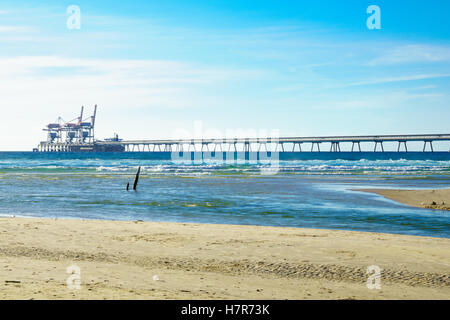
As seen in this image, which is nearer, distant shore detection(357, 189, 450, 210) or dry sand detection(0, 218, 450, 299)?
dry sand detection(0, 218, 450, 299)

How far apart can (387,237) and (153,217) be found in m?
8.64

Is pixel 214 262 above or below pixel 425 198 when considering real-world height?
above

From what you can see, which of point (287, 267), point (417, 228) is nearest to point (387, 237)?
point (417, 228)

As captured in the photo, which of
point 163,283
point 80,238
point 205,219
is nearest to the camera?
point 163,283

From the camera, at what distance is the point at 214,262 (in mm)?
9562

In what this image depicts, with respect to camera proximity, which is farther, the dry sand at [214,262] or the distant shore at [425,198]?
the distant shore at [425,198]

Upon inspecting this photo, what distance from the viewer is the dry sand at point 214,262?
7270 mm

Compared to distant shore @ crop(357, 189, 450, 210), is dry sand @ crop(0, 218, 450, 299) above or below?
above

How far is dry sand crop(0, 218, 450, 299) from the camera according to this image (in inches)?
286

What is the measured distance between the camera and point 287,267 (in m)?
9.13

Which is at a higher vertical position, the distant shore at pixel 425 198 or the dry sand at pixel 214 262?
the dry sand at pixel 214 262

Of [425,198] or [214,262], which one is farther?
[425,198]
